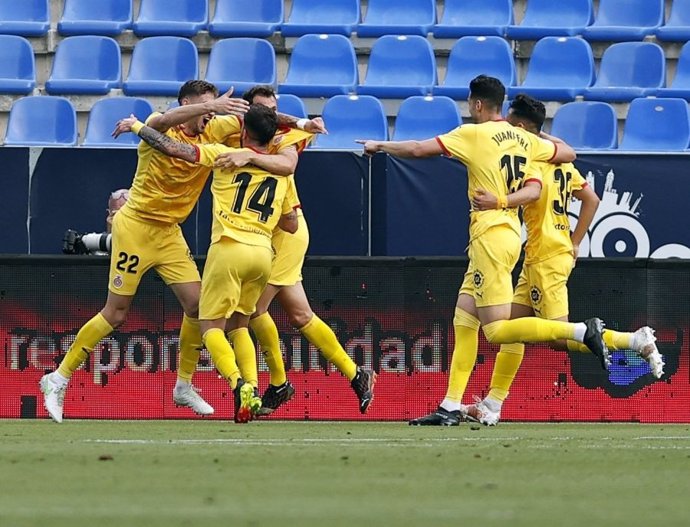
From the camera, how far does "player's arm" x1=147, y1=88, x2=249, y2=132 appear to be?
8789mm

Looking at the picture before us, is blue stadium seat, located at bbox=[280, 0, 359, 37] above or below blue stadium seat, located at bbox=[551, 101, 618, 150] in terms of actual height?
above

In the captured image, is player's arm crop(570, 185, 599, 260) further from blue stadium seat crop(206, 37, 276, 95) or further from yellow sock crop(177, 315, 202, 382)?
blue stadium seat crop(206, 37, 276, 95)

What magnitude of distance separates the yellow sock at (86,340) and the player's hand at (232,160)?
124cm

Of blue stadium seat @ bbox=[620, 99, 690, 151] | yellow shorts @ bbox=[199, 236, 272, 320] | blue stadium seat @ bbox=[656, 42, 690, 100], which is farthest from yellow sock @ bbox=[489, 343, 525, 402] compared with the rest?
blue stadium seat @ bbox=[656, 42, 690, 100]

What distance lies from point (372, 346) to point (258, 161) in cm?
196

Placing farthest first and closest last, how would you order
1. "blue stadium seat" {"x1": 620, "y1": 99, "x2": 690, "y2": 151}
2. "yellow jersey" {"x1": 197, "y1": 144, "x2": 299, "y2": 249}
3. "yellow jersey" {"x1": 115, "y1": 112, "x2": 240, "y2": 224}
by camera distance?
"blue stadium seat" {"x1": 620, "y1": 99, "x2": 690, "y2": 151} → "yellow jersey" {"x1": 115, "y1": 112, "x2": 240, "y2": 224} → "yellow jersey" {"x1": 197, "y1": 144, "x2": 299, "y2": 249}

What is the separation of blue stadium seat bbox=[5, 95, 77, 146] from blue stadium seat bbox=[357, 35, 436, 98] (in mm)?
2655

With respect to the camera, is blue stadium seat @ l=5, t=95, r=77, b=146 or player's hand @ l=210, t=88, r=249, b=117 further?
blue stadium seat @ l=5, t=95, r=77, b=146

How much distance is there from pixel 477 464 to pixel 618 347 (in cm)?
293

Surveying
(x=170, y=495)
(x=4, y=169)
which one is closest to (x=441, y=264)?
(x=4, y=169)

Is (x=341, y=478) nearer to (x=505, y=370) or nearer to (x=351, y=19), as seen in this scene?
(x=505, y=370)

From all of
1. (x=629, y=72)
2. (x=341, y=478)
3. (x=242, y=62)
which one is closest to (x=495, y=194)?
(x=341, y=478)

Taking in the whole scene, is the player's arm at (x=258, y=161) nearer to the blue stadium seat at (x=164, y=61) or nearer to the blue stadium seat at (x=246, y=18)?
the blue stadium seat at (x=164, y=61)

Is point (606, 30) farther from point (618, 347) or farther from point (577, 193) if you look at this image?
point (618, 347)
